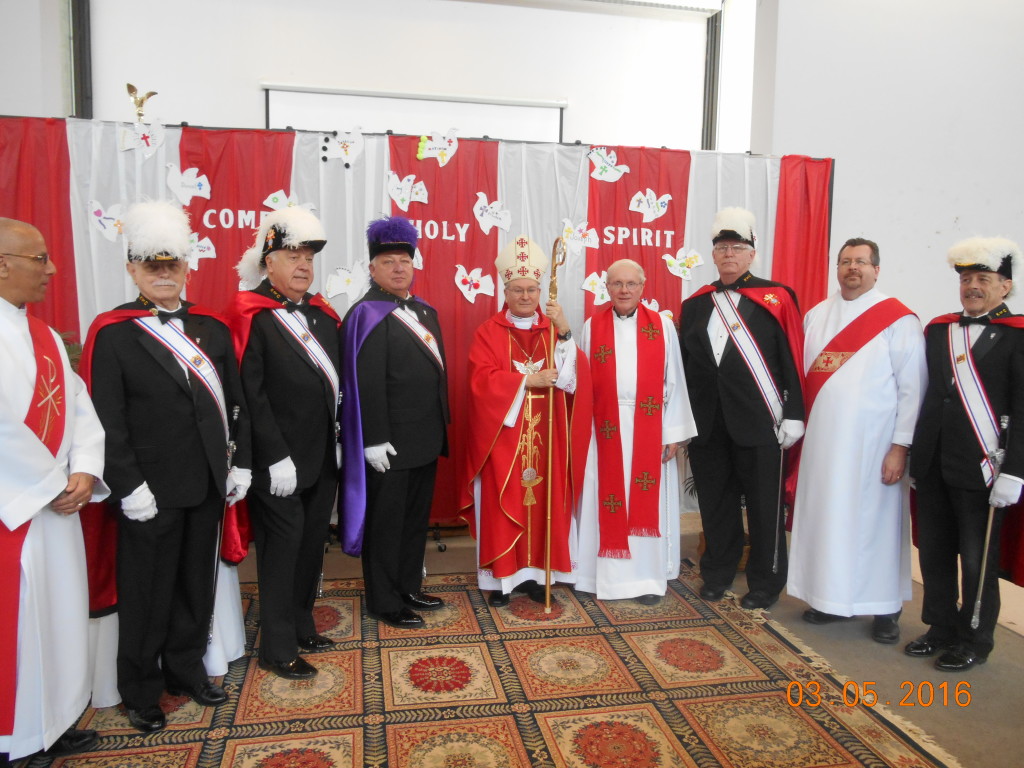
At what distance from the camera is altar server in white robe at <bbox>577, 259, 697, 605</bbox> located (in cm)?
350

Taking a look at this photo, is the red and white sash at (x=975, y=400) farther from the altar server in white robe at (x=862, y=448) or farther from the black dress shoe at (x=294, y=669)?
the black dress shoe at (x=294, y=669)

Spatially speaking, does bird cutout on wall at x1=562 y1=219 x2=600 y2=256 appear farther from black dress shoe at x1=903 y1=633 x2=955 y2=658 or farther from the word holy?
black dress shoe at x1=903 y1=633 x2=955 y2=658

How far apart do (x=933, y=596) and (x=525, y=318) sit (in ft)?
7.16

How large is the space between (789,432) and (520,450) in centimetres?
127

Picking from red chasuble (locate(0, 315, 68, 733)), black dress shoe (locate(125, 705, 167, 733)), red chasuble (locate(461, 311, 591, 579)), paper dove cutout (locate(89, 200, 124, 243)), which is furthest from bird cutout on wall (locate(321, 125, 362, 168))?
black dress shoe (locate(125, 705, 167, 733))

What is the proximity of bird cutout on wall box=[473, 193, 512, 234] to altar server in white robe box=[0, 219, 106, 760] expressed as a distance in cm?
250

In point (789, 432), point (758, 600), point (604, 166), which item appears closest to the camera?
point (789, 432)

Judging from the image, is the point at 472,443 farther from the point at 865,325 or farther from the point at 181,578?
the point at 865,325

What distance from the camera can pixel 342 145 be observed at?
405cm

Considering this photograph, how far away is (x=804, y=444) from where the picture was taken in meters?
3.37

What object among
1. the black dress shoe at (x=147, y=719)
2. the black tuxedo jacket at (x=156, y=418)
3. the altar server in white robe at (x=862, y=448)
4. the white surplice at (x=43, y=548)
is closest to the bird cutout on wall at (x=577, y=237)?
the altar server in white robe at (x=862, y=448)

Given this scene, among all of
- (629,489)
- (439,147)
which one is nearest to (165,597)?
(629,489)

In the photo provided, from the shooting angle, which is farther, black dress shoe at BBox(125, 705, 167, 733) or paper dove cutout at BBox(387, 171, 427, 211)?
paper dove cutout at BBox(387, 171, 427, 211)
